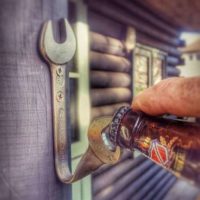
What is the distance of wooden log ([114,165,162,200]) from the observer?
319 centimetres

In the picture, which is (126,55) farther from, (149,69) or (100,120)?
(100,120)

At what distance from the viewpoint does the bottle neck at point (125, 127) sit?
0.45 meters

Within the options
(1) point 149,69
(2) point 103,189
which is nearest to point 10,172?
(2) point 103,189

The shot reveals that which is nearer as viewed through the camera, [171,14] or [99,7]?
[99,7]

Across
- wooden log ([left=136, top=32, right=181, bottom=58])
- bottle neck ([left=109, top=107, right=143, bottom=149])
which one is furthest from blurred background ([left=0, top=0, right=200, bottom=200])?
bottle neck ([left=109, top=107, right=143, bottom=149])

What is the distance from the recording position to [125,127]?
47 cm

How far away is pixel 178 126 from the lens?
1.28 feet

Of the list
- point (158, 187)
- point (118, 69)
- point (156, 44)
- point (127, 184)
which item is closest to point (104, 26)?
point (118, 69)

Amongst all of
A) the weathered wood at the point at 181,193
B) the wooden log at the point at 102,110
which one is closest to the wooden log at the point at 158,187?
the weathered wood at the point at 181,193

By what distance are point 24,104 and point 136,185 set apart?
132 inches

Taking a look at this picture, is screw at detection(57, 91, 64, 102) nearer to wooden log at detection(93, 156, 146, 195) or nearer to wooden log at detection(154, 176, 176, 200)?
wooden log at detection(93, 156, 146, 195)

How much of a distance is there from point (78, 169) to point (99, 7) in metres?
2.13

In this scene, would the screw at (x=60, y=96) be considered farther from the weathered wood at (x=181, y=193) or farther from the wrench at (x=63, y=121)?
the weathered wood at (x=181, y=193)

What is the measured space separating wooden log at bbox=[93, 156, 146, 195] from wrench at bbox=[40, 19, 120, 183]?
2.21 m
